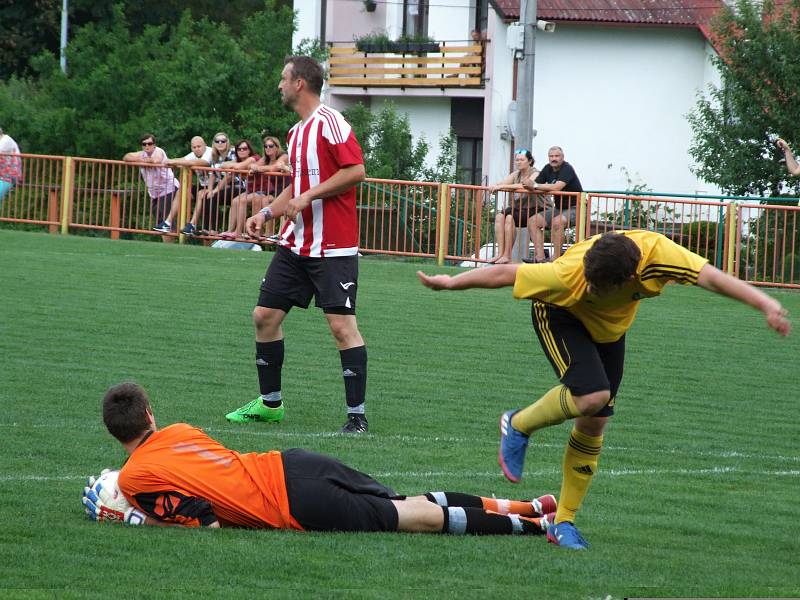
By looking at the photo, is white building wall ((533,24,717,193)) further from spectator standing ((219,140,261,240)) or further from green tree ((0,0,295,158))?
spectator standing ((219,140,261,240))

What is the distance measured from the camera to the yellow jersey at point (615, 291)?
5559 millimetres

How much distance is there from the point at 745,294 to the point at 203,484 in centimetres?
234

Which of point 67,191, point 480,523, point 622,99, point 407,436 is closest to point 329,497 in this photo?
point 480,523

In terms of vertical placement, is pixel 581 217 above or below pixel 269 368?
above

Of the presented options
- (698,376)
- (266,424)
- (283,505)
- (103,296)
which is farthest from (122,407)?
(103,296)

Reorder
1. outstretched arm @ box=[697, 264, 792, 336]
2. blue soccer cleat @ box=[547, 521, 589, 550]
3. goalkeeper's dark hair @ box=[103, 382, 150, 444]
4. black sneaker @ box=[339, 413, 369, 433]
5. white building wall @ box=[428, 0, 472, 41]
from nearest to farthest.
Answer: outstretched arm @ box=[697, 264, 792, 336], blue soccer cleat @ box=[547, 521, 589, 550], goalkeeper's dark hair @ box=[103, 382, 150, 444], black sneaker @ box=[339, 413, 369, 433], white building wall @ box=[428, 0, 472, 41]

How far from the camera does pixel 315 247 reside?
8.31 meters

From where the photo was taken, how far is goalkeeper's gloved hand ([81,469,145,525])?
579 centimetres

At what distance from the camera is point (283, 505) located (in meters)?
5.75

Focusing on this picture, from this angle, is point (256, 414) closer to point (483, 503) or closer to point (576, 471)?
point (483, 503)

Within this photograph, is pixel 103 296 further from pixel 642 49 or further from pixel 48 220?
pixel 642 49

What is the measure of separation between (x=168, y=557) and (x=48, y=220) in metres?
18.4

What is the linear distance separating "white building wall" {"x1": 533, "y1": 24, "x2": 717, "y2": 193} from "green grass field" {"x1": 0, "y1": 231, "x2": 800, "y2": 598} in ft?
69.4

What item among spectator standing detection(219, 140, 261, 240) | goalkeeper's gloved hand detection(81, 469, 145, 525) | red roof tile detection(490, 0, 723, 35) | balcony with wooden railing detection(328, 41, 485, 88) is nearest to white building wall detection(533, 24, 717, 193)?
red roof tile detection(490, 0, 723, 35)
